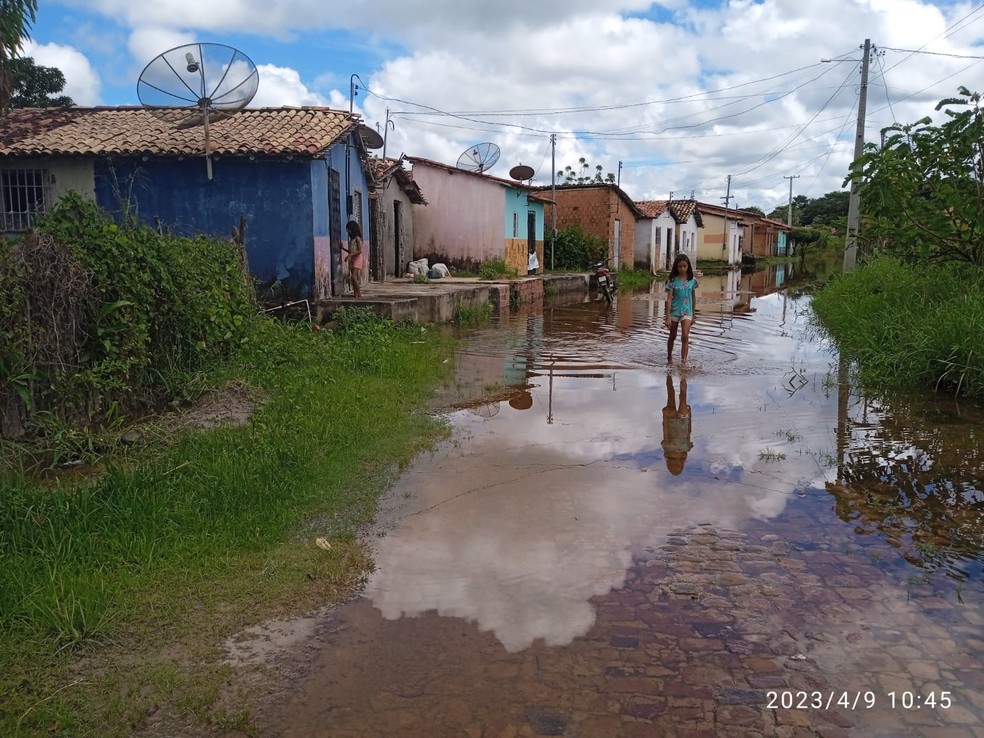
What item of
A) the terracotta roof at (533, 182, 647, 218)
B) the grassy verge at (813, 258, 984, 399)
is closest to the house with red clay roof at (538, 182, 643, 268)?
the terracotta roof at (533, 182, 647, 218)

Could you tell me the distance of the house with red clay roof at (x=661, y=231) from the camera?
38438 mm

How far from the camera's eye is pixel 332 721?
2918 millimetres

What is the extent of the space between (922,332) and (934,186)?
2.56m

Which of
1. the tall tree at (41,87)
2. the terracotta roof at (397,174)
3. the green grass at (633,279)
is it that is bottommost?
the green grass at (633,279)

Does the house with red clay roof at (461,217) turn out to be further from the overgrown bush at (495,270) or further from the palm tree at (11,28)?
the palm tree at (11,28)

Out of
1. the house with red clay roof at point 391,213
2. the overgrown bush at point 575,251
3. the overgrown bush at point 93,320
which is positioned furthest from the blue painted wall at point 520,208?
the overgrown bush at point 93,320

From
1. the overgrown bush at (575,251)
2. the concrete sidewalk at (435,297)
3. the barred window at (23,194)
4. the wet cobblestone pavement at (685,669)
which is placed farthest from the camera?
the overgrown bush at (575,251)

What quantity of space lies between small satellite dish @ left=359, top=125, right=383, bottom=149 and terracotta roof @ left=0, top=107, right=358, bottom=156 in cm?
106

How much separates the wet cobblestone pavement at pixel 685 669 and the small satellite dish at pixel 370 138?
45.0ft

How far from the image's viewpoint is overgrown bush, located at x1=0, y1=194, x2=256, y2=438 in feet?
18.0

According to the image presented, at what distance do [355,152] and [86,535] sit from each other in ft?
44.3

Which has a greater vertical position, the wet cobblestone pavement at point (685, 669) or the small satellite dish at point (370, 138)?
the small satellite dish at point (370, 138)

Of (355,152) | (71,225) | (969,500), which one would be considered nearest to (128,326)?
(71,225)

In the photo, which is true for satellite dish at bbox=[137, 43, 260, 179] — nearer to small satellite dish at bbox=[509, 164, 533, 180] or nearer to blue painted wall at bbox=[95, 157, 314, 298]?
blue painted wall at bbox=[95, 157, 314, 298]
